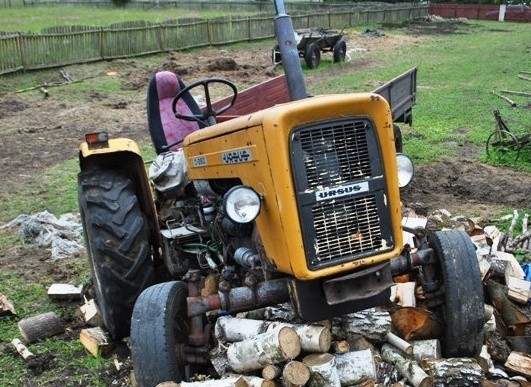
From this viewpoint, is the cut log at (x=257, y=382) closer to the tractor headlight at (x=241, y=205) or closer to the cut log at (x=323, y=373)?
the cut log at (x=323, y=373)

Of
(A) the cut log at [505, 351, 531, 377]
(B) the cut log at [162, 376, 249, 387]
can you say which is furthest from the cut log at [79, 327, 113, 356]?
(A) the cut log at [505, 351, 531, 377]

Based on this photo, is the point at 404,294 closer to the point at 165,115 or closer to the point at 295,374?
the point at 295,374

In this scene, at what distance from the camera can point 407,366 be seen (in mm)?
3672

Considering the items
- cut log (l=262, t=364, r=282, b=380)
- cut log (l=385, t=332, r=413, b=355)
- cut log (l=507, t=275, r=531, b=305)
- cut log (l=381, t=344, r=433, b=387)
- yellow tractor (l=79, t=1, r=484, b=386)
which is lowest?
cut log (l=507, t=275, r=531, b=305)

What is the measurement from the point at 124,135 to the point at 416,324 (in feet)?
28.0

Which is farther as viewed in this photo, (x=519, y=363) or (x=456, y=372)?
(x=519, y=363)

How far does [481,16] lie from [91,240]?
4263cm

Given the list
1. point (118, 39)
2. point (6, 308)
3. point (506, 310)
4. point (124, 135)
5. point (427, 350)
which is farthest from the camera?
point (118, 39)

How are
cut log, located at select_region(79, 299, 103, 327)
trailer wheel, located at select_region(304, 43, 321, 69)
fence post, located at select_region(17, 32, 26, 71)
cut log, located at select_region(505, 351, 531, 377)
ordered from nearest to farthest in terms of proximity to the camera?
cut log, located at select_region(505, 351, 531, 377), cut log, located at select_region(79, 299, 103, 327), fence post, located at select_region(17, 32, 26, 71), trailer wheel, located at select_region(304, 43, 321, 69)

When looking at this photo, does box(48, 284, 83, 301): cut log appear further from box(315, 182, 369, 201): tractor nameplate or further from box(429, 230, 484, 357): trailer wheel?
box(429, 230, 484, 357): trailer wheel

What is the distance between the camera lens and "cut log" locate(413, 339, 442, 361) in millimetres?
3898

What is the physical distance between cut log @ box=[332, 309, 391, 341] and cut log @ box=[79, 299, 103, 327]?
1.87 meters

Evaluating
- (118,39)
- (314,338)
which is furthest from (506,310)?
(118,39)

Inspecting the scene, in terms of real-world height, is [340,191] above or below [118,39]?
above
